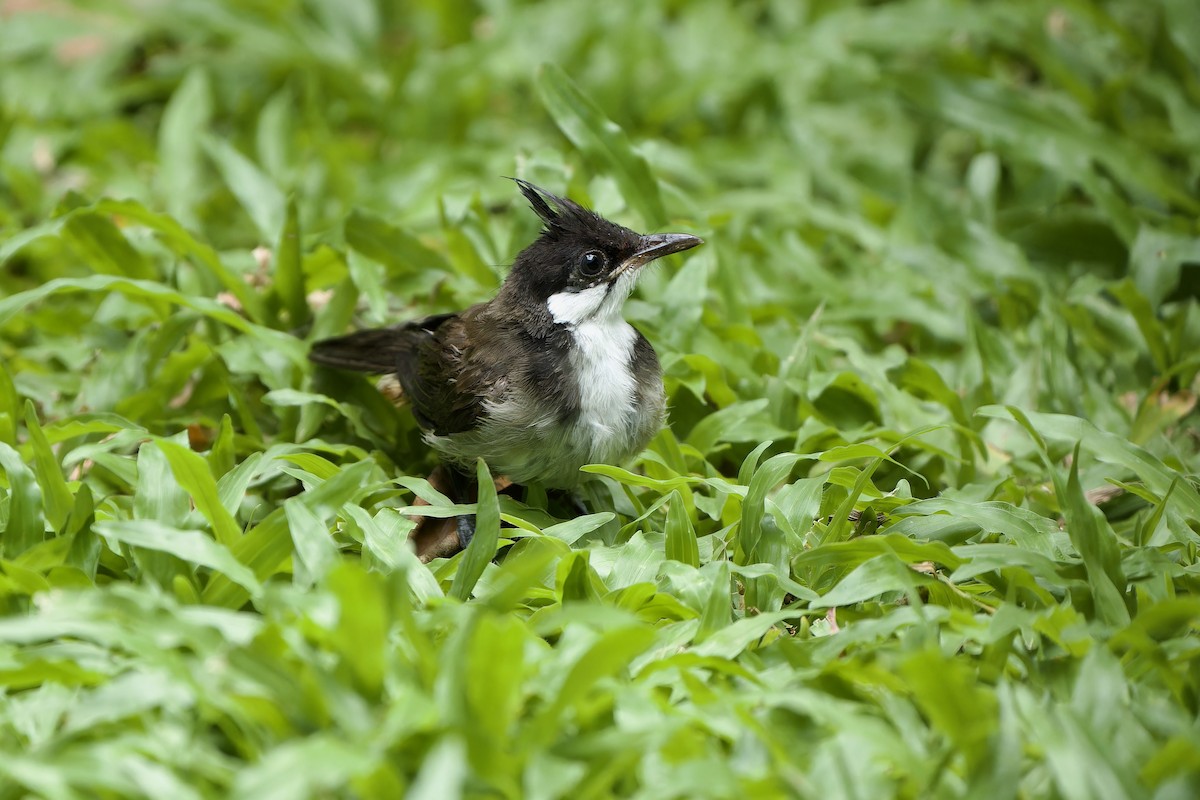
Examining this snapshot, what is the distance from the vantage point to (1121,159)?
527 cm

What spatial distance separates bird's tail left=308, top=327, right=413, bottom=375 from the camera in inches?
162

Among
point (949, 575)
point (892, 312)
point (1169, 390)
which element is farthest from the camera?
point (892, 312)

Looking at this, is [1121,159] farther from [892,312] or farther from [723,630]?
[723,630]

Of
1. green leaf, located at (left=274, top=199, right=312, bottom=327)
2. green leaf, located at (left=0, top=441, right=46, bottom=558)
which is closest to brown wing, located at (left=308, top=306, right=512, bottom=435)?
green leaf, located at (left=274, top=199, right=312, bottom=327)

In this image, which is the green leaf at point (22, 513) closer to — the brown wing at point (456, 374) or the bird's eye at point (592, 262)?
the brown wing at point (456, 374)

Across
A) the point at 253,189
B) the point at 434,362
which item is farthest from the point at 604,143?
the point at 253,189

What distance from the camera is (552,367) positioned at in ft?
11.9

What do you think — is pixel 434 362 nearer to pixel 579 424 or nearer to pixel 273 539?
pixel 579 424

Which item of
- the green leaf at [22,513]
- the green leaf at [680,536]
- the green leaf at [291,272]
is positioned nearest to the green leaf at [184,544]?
the green leaf at [22,513]

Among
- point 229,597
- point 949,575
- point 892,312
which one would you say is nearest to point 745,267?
point 892,312

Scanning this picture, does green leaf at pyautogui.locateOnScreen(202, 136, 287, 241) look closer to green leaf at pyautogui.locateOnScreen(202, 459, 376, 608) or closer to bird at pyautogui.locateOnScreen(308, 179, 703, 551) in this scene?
bird at pyautogui.locateOnScreen(308, 179, 703, 551)

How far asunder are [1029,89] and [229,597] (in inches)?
206

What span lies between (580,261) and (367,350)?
0.94 meters

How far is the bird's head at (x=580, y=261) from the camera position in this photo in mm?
3756
